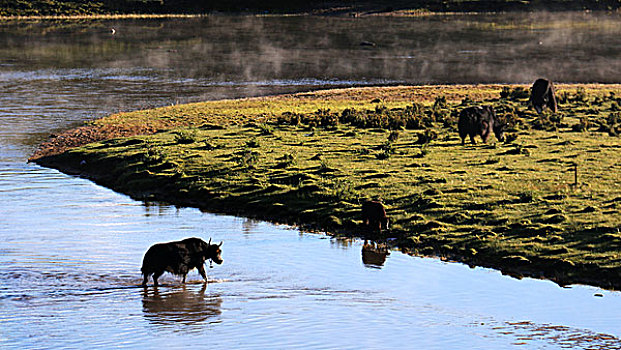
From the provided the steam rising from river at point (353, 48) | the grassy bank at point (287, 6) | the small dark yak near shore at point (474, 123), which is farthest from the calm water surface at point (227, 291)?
the grassy bank at point (287, 6)

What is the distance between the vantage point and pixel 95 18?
14350 cm

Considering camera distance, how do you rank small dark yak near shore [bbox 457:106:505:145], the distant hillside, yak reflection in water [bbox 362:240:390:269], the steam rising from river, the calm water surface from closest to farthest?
the calm water surface
yak reflection in water [bbox 362:240:390:269]
small dark yak near shore [bbox 457:106:505:145]
the steam rising from river
the distant hillside

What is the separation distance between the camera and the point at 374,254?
78.1ft

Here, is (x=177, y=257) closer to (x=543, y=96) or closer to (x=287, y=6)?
(x=543, y=96)

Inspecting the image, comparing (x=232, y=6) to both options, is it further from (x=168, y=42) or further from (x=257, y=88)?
(x=257, y=88)

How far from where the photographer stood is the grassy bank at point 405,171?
2372 centimetres

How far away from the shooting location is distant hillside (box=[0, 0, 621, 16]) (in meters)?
148

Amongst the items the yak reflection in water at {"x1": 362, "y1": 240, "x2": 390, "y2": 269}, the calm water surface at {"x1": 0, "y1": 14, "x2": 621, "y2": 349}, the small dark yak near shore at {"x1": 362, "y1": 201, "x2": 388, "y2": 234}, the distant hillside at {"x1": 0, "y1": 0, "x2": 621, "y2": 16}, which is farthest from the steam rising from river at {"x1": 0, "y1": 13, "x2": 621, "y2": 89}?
the yak reflection in water at {"x1": 362, "y1": 240, "x2": 390, "y2": 269}

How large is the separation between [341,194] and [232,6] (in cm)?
12957

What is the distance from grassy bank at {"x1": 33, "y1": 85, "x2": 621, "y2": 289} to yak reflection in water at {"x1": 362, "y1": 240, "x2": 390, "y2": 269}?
1.84 feet

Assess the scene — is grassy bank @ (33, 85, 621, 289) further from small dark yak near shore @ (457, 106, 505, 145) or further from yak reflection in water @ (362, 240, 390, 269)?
small dark yak near shore @ (457, 106, 505, 145)

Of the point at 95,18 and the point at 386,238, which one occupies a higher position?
the point at 95,18

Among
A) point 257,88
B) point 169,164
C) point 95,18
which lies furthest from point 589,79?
point 95,18

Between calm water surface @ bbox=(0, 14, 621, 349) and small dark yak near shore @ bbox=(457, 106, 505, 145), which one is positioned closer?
calm water surface @ bbox=(0, 14, 621, 349)
